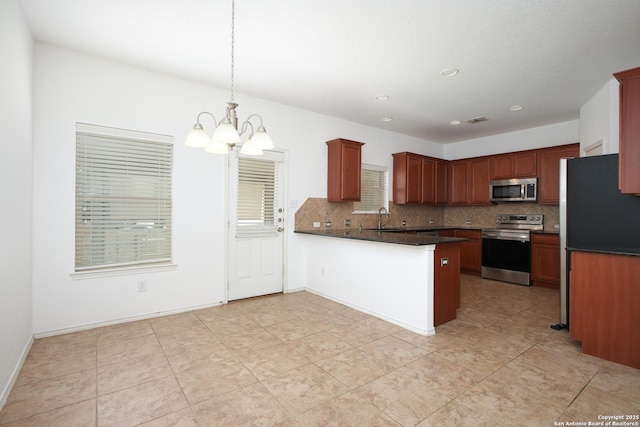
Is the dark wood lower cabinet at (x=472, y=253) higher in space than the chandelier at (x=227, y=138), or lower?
lower

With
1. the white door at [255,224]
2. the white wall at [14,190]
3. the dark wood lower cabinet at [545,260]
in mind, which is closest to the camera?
the white wall at [14,190]

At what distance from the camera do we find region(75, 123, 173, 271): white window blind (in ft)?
10.3

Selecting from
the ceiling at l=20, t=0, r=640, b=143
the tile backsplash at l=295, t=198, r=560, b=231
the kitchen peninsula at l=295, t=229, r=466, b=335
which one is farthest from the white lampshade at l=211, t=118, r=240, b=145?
the tile backsplash at l=295, t=198, r=560, b=231

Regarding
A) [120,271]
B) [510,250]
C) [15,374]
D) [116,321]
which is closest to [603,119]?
[510,250]

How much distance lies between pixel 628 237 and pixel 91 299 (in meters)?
5.14

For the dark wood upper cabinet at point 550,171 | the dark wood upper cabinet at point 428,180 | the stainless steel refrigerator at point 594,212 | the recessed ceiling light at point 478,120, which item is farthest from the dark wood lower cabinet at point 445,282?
the dark wood upper cabinet at point 550,171

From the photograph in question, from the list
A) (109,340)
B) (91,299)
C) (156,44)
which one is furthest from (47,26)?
(109,340)

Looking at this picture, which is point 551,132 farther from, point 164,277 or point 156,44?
point 164,277

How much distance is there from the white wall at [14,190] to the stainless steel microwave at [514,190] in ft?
21.8

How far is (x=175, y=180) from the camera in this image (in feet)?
12.0

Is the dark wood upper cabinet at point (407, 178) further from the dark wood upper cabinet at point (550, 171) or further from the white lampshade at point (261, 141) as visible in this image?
the white lampshade at point (261, 141)

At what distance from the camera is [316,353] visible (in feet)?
8.68

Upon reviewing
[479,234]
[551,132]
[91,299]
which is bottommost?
[91,299]

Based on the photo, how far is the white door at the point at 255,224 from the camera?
13.6ft
